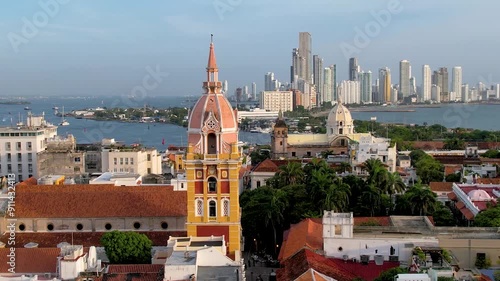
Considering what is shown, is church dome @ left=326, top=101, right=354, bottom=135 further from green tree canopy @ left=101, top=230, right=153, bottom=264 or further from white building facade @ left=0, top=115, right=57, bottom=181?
green tree canopy @ left=101, top=230, right=153, bottom=264

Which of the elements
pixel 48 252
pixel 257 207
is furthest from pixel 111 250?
pixel 257 207

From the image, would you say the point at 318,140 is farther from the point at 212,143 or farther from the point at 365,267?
the point at 365,267

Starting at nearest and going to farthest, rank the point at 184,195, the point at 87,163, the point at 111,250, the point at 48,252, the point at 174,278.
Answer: the point at 174,278 → the point at 48,252 → the point at 111,250 → the point at 184,195 → the point at 87,163

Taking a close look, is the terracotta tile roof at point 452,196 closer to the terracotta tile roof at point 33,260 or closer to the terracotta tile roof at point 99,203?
the terracotta tile roof at point 99,203

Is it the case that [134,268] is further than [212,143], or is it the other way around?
[212,143]

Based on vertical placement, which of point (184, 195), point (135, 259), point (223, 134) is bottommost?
point (135, 259)

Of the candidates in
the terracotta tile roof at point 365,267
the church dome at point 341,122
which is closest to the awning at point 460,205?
the terracotta tile roof at point 365,267

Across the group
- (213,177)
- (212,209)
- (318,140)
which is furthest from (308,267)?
(318,140)

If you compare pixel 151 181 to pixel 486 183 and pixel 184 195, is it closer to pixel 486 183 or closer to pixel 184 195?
pixel 184 195

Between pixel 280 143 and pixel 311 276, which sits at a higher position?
pixel 280 143
